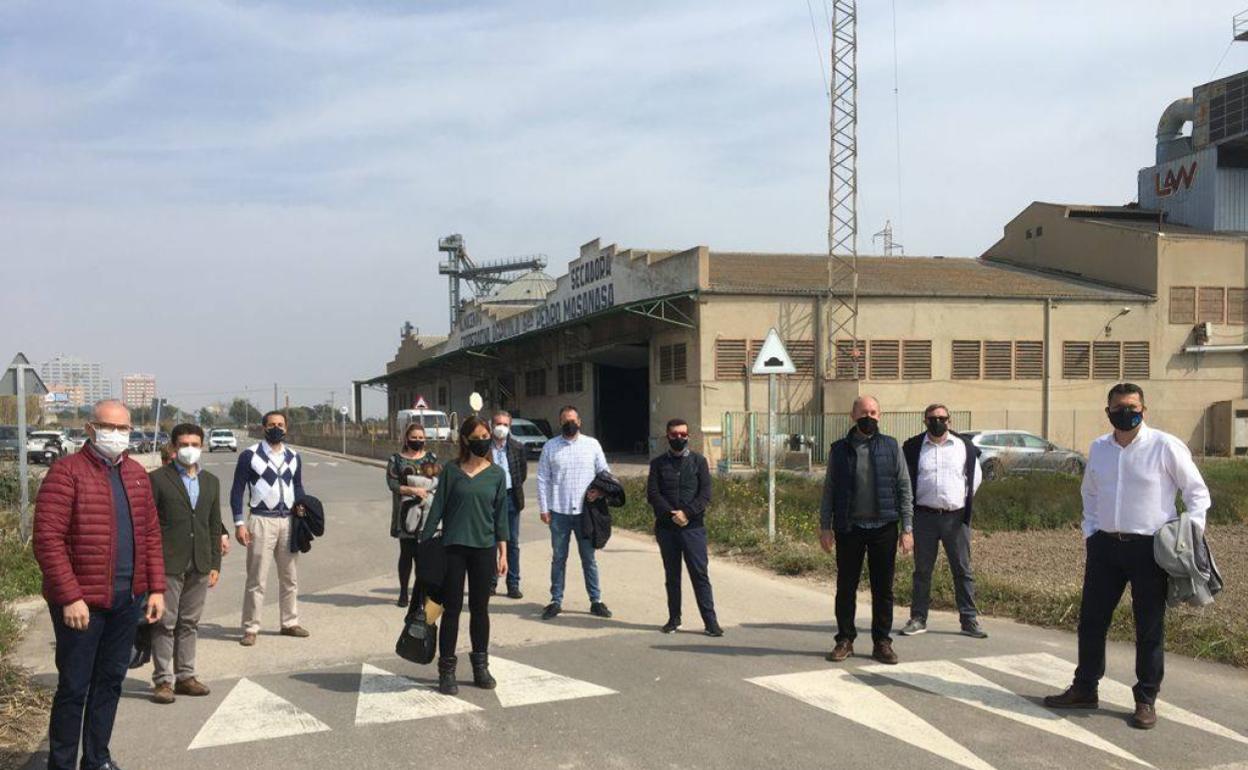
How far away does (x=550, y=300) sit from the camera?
45750 mm

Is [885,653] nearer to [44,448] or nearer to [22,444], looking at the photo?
[22,444]

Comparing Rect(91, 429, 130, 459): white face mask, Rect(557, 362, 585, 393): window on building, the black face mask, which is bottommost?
Rect(91, 429, 130, 459): white face mask

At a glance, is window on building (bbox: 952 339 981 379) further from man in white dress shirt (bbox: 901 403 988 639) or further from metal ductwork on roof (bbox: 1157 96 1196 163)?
man in white dress shirt (bbox: 901 403 988 639)

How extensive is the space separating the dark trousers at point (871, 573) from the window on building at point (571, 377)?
3395cm

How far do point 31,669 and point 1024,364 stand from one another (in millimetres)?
33044

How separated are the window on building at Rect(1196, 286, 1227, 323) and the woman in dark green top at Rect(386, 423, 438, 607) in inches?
1382

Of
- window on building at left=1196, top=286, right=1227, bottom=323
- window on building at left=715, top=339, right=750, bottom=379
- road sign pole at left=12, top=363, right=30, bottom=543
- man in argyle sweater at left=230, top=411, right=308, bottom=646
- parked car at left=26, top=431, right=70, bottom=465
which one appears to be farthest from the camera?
parked car at left=26, top=431, right=70, bottom=465

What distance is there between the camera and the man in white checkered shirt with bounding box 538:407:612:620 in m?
8.96

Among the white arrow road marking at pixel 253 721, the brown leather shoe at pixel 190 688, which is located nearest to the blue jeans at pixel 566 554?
the white arrow road marking at pixel 253 721

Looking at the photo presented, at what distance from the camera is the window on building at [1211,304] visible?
36094 mm

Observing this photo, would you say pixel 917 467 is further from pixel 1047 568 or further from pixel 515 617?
pixel 1047 568

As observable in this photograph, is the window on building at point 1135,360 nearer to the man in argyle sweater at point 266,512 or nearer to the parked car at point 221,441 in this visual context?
the man in argyle sweater at point 266,512

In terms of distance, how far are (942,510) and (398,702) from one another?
4576mm

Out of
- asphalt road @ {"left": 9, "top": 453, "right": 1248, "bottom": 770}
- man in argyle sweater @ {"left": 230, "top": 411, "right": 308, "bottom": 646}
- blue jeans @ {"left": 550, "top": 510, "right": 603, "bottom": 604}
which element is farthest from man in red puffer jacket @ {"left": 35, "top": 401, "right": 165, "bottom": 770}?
blue jeans @ {"left": 550, "top": 510, "right": 603, "bottom": 604}
